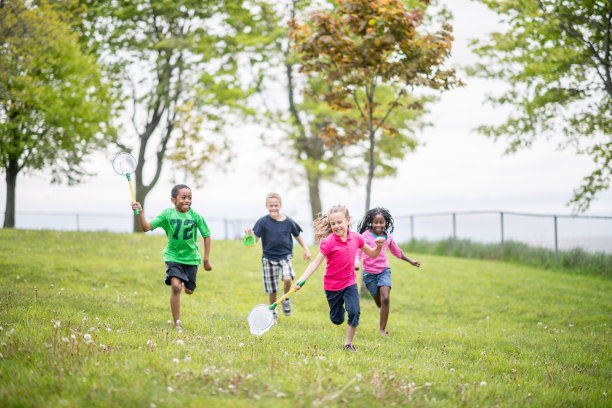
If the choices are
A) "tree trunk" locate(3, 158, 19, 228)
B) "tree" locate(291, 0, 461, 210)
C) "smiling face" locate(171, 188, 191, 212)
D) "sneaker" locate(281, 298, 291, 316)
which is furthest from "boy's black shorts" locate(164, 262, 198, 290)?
"tree trunk" locate(3, 158, 19, 228)

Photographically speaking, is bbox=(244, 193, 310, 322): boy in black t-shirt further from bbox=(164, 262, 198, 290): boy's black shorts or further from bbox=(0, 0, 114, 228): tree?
bbox=(0, 0, 114, 228): tree

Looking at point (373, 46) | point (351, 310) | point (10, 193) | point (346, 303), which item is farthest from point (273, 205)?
point (10, 193)

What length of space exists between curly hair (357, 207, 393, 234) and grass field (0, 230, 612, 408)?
181 centimetres

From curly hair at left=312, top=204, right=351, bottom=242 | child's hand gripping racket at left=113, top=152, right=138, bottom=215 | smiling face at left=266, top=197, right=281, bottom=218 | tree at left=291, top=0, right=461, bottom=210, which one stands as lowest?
curly hair at left=312, top=204, right=351, bottom=242

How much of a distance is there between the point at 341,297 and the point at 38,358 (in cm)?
379

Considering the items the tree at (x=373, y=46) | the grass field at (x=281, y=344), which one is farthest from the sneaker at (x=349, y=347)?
the tree at (x=373, y=46)

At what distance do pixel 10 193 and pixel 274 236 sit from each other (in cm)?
1859

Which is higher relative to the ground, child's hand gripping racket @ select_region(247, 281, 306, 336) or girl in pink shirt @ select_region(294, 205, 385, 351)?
girl in pink shirt @ select_region(294, 205, 385, 351)

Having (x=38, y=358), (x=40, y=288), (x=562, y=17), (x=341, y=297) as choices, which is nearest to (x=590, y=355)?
(x=341, y=297)

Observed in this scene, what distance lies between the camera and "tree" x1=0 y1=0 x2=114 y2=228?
18959mm

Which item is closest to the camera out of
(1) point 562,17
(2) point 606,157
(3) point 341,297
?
(3) point 341,297

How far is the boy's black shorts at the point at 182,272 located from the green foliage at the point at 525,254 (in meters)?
15.4

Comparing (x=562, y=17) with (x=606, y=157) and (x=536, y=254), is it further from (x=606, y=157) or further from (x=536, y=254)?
(x=536, y=254)

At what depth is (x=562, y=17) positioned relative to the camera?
16891 millimetres
